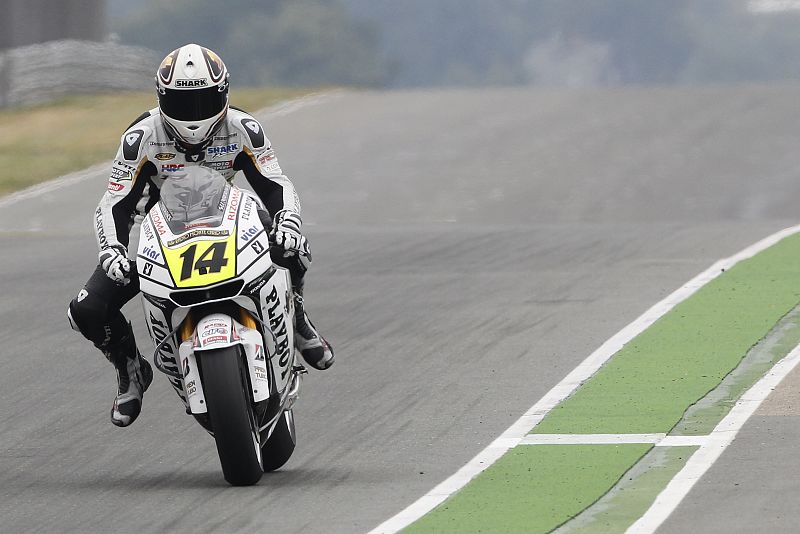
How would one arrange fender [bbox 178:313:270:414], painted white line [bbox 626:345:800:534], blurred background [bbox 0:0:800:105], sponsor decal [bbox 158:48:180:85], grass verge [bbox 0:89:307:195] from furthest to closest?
blurred background [bbox 0:0:800:105] → grass verge [bbox 0:89:307:195] → sponsor decal [bbox 158:48:180:85] → fender [bbox 178:313:270:414] → painted white line [bbox 626:345:800:534]

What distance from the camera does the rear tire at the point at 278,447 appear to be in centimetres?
853

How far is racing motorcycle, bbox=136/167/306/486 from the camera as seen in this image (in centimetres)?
777

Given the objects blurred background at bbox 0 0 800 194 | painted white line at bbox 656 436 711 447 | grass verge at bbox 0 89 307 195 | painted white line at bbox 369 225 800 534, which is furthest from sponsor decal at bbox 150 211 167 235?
blurred background at bbox 0 0 800 194

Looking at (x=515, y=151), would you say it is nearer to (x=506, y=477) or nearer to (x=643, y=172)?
(x=643, y=172)

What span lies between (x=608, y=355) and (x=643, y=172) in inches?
463

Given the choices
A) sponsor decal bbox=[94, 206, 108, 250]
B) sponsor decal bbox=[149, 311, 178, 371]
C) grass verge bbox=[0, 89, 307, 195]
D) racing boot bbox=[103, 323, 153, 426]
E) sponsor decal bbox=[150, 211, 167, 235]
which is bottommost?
grass verge bbox=[0, 89, 307, 195]

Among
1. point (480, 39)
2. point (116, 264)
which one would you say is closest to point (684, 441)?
point (116, 264)

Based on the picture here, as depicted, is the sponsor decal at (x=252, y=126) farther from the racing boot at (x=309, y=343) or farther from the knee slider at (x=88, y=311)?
the knee slider at (x=88, y=311)

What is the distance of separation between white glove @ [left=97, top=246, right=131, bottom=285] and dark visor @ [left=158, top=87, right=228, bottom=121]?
673 mm

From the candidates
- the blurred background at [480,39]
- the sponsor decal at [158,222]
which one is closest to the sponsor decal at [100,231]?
the sponsor decal at [158,222]

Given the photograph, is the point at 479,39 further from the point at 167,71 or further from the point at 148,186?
the point at 167,71

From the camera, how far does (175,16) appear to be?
416ft

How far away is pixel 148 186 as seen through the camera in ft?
29.1

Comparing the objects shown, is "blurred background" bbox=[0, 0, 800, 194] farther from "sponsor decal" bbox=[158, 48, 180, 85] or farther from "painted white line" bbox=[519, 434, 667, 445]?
"sponsor decal" bbox=[158, 48, 180, 85]
